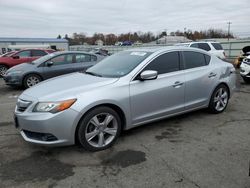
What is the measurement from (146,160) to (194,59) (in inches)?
101

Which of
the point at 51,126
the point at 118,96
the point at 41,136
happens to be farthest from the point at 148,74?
the point at 41,136

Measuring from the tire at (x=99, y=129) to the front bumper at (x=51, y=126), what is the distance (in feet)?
0.49

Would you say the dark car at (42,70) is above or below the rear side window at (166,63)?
below

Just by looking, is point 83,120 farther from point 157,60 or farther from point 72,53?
point 72,53

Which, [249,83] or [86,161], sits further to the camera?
[249,83]

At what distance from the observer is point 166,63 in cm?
448

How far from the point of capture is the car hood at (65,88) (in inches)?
135

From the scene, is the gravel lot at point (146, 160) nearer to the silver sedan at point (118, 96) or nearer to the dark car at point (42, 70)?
the silver sedan at point (118, 96)

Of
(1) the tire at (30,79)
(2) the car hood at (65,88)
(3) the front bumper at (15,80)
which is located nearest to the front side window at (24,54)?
(3) the front bumper at (15,80)

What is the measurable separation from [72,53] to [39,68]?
1.41 m

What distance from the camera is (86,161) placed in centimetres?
337


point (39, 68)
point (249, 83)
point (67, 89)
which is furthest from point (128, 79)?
point (249, 83)

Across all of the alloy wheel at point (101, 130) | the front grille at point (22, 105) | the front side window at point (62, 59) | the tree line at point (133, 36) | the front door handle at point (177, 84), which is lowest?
the alloy wheel at point (101, 130)

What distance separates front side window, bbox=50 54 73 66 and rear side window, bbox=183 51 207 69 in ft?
18.9
